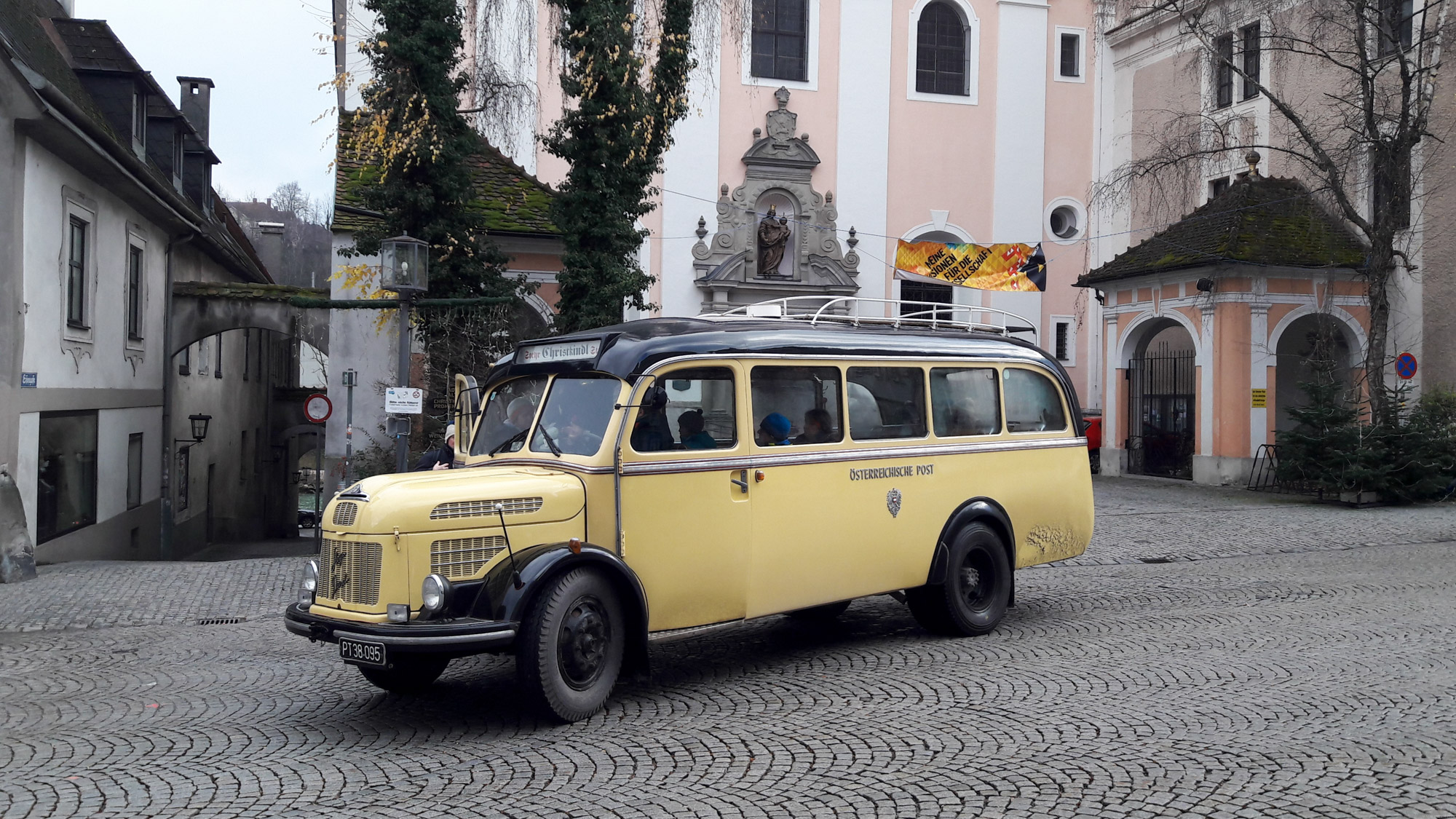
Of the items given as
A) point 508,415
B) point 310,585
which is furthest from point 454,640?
point 508,415

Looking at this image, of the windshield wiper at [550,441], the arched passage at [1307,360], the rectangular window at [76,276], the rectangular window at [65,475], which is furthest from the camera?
the arched passage at [1307,360]

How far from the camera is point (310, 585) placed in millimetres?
7008

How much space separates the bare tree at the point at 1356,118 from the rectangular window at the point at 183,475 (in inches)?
762

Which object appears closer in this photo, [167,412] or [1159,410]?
[167,412]

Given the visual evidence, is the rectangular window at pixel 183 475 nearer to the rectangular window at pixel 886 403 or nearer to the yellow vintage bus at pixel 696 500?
the yellow vintage bus at pixel 696 500

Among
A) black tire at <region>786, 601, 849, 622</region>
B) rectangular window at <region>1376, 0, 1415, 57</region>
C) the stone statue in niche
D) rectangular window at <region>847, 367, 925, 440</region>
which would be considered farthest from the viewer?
the stone statue in niche

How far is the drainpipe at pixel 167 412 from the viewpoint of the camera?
75.6 feet

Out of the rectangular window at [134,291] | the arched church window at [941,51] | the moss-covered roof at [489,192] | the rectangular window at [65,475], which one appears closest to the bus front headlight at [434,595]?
the rectangular window at [65,475]

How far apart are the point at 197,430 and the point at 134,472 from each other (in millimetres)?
4700

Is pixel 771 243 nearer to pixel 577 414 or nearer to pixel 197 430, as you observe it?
pixel 197 430

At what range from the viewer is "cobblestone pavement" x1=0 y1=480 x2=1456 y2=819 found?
543 cm

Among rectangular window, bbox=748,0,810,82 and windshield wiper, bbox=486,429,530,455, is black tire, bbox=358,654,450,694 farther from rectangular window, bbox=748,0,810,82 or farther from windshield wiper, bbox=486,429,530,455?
rectangular window, bbox=748,0,810,82

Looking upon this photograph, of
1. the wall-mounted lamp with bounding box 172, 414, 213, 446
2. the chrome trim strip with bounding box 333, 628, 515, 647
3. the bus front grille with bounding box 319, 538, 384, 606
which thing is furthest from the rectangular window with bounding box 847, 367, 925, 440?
the wall-mounted lamp with bounding box 172, 414, 213, 446

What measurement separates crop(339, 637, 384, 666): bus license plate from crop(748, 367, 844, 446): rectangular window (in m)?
2.70
